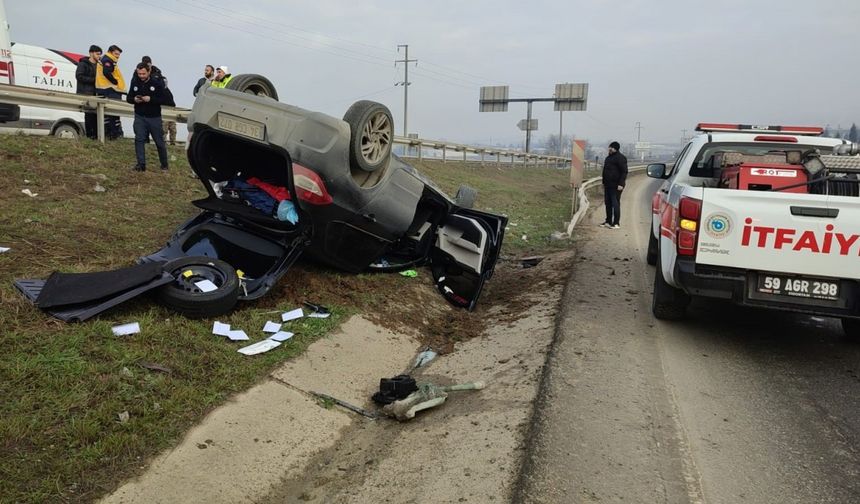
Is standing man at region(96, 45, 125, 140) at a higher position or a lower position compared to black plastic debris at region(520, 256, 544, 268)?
higher

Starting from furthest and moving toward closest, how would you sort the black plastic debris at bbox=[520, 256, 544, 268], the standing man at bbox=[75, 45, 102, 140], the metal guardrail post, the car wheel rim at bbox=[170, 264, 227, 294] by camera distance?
the standing man at bbox=[75, 45, 102, 140], the metal guardrail post, the black plastic debris at bbox=[520, 256, 544, 268], the car wheel rim at bbox=[170, 264, 227, 294]

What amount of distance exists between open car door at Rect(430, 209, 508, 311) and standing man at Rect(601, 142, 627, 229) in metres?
6.68

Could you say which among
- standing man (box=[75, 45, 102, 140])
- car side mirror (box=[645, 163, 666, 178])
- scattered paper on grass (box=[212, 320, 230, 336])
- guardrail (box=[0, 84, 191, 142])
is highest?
standing man (box=[75, 45, 102, 140])

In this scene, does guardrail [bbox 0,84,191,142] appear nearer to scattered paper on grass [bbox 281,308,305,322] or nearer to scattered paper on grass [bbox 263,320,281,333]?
scattered paper on grass [bbox 281,308,305,322]

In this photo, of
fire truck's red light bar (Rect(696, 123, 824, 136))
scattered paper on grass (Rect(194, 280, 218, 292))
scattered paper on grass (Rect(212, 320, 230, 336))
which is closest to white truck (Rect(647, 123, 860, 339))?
fire truck's red light bar (Rect(696, 123, 824, 136))

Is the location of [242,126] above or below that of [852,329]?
above

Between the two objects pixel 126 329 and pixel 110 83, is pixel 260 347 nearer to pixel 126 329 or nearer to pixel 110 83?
pixel 126 329

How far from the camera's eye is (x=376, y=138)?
5211 millimetres

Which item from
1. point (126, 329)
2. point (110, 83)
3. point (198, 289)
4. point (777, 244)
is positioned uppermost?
point (110, 83)

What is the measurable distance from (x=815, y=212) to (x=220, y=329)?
15.0ft

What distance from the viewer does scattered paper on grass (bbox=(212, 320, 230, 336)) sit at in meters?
4.30

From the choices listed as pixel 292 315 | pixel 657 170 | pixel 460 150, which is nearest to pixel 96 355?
pixel 292 315

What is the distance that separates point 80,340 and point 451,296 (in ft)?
12.4

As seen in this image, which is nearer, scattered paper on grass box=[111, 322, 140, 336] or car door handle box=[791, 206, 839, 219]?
scattered paper on grass box=[111, 322, 140, 336]
